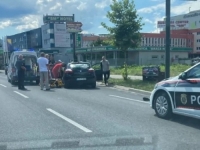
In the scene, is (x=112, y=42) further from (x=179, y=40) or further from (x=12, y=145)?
(x=179, y=40)

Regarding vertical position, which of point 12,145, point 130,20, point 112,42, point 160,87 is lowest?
point 12,145

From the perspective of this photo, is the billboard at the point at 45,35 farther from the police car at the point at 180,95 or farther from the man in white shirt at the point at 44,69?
the police car at the point at 180,95

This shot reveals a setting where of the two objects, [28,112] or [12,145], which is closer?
[12,145]

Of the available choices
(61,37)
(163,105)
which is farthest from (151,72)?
(61,37)

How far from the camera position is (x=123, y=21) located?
70.3 ft

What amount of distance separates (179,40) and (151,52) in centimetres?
2972

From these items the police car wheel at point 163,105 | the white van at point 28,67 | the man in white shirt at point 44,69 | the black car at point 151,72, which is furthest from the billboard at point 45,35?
the police car wheel at point 163,105

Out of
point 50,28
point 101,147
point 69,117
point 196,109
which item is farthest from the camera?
point 50,28

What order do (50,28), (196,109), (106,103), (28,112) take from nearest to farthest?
(196,109) < (28,112) < (106,103) < (50,28)

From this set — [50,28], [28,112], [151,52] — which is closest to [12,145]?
[28,112]

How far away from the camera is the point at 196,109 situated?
7.89 m

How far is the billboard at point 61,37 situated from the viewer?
85.9m

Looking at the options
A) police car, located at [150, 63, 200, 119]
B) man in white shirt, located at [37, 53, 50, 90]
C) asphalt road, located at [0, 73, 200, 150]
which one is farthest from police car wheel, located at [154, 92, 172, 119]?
man in white shirt, located at [37, 53, 50, 90]

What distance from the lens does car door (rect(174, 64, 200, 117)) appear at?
788cm
